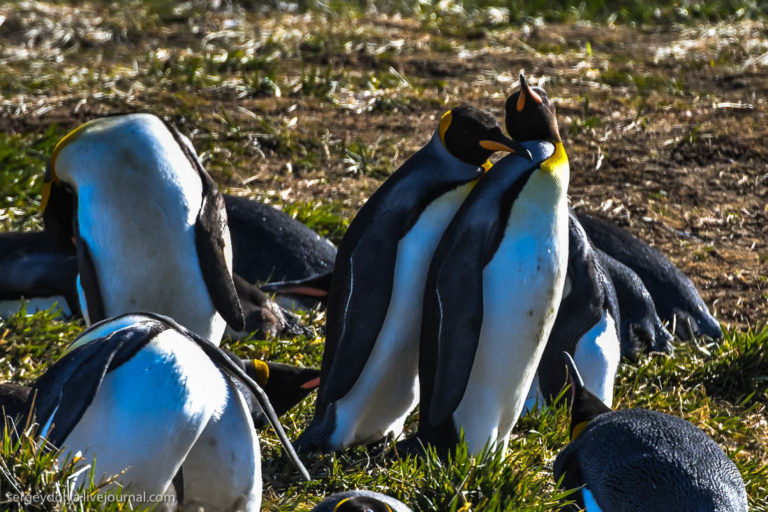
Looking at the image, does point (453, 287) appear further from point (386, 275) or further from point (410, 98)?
point (410, 98)

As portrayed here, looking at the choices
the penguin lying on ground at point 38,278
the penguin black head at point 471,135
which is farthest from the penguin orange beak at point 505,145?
the penguin lying on ground at point 38,278

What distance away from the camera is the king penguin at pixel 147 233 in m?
4.82

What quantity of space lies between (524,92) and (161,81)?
190 inches

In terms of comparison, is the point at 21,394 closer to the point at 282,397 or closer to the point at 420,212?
the point at 282,397

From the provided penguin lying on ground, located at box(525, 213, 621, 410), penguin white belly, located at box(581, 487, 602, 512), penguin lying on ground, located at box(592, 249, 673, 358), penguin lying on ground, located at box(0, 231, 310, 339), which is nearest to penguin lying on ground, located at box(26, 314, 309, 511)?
penguin white belly, located at box(581, 487, 602, 512)

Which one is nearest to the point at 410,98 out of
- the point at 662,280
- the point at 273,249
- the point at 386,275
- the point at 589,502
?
the point at 273,249

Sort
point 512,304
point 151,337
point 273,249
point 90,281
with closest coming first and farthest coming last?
point 151,337 → point 512,304 → point 90,281 → point 273,249

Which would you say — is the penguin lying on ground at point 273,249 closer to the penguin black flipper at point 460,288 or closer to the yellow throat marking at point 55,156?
the yellow throat marking at point 55,156

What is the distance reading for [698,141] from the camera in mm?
7863

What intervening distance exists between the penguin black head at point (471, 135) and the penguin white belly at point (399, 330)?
108 mm

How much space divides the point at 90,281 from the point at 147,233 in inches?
12.2

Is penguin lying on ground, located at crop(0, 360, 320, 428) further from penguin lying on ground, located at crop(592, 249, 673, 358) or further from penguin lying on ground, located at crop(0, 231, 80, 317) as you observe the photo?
penguin lying on ground, located at crop(0, 231, 80, 317)

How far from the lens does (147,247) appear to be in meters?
4.82

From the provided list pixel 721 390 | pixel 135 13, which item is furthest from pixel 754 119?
pixel 135 13
